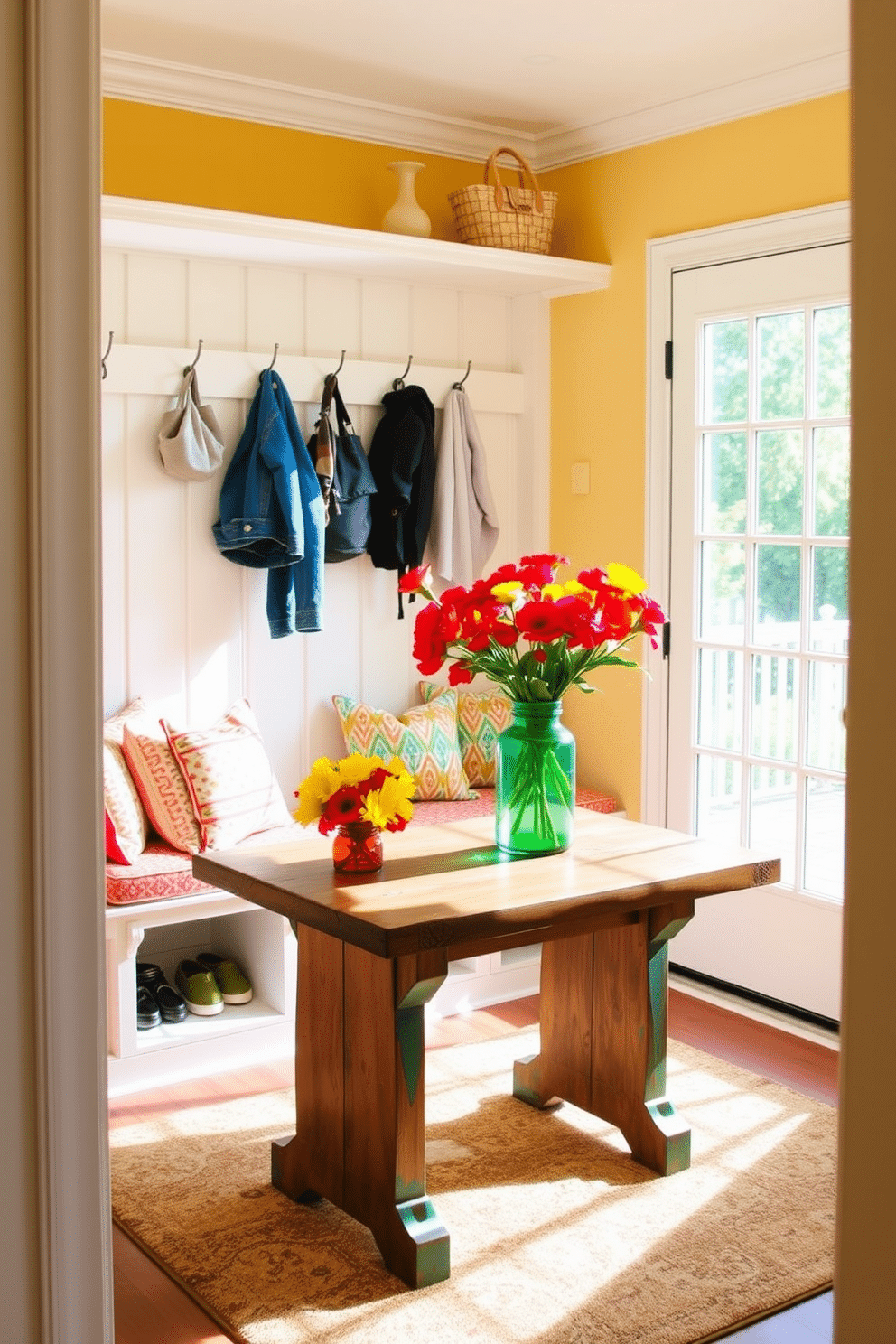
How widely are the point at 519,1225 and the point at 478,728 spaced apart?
2006mm

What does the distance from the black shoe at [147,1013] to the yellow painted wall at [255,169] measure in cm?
221

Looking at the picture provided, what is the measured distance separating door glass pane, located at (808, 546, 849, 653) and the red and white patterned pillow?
180 centimetres

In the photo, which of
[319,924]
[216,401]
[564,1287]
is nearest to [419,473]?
[216,401]

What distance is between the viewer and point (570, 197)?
4598 mm

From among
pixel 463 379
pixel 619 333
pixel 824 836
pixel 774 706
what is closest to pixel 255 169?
pixel 463 379

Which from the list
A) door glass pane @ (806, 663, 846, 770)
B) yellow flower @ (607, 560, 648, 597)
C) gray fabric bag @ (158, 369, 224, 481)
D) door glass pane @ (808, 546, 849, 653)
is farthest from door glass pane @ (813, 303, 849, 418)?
gray fabric bag @ (158, 369, 224, 481)

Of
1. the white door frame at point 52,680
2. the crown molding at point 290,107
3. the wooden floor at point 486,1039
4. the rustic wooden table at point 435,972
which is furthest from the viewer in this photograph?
the crown molding at point 290,107

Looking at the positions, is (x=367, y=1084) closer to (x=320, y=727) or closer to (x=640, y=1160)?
(x=640, y=1160)

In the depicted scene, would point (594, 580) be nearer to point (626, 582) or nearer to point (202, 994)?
point (626, 582)

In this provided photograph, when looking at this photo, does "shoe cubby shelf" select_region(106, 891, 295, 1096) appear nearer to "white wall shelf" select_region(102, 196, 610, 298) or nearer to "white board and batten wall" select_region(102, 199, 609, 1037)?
"white board and batten wall" select_region(102, 199, 609, 1037)

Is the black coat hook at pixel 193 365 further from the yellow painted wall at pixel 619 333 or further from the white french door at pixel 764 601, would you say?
the white french door at pixel 764 601

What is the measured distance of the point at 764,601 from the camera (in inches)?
159

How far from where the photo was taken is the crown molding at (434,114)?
3789 millimetres

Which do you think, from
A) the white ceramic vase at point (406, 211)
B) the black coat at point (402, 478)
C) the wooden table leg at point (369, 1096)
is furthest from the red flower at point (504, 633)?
the white ceramic vase at point (406, 211)
